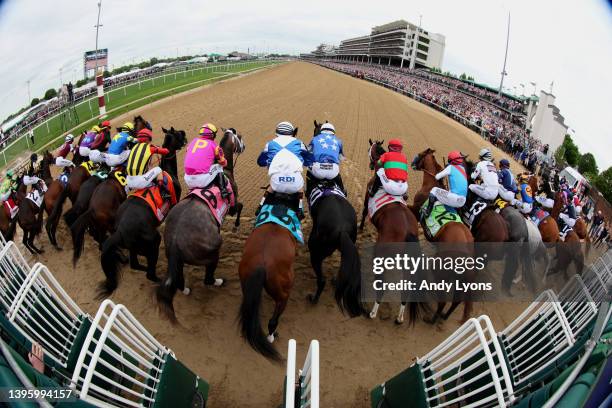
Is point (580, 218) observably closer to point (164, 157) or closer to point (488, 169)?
point (488, 169)

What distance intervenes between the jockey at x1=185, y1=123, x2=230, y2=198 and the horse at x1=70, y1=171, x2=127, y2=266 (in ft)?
3.68

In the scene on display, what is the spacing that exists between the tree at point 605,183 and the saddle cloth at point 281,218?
2.49m

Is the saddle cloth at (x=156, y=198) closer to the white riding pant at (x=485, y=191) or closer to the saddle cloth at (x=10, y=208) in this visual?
the saddle cloth at (x=10, y=208)

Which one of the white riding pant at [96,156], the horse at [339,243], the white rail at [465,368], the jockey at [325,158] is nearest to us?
the white rail at [465,368]

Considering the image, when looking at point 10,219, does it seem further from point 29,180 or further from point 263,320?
point 263,320

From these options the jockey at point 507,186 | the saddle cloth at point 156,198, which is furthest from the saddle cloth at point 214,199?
the jockey at point 507,186

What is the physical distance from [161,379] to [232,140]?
386 centimetres

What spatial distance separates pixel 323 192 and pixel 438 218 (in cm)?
156

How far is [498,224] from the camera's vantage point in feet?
13.7

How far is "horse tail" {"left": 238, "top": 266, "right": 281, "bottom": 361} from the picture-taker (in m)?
2.86

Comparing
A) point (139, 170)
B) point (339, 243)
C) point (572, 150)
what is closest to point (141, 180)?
point (139, 170)

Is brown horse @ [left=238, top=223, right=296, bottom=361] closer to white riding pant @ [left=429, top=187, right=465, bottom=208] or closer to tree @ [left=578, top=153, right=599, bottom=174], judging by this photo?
white riding pant @ [left=429, top=187, right=465, bottom=208]

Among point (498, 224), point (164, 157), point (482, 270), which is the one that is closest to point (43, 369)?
point (164, 157)

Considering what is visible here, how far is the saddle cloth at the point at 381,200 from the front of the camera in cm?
404
